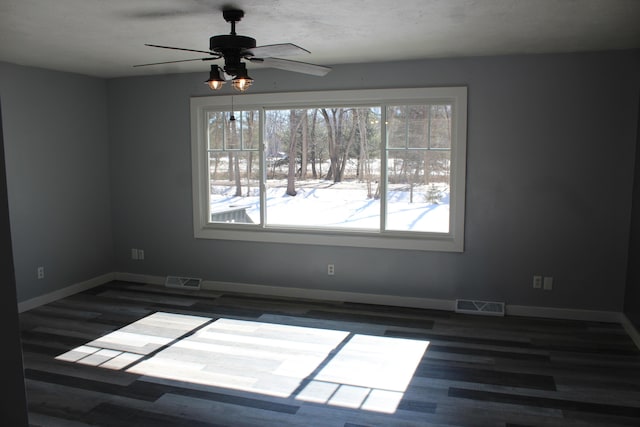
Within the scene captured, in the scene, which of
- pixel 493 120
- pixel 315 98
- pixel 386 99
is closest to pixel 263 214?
pixel 315 98

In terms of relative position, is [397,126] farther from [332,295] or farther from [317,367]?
[317,367]

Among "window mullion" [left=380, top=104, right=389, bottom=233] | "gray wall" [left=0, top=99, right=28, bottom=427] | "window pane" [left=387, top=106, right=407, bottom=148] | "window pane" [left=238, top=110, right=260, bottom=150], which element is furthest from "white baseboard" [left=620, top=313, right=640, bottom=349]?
"gray wall" [left=0, top=99, right=28, bottom=427]

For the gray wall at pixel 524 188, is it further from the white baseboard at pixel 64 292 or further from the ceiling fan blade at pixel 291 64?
the white baseboard at pixel 64 292

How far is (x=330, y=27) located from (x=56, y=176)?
11.9ft

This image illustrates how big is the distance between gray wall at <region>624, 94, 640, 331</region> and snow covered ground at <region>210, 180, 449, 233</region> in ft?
5.32

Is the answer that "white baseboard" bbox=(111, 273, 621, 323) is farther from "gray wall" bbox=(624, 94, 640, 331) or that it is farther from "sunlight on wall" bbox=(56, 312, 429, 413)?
"sunlight on wall" bbox=(56, 312, 429, 413)

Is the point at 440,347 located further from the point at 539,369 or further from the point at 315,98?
the point at 315,98

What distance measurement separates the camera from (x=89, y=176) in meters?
6.14

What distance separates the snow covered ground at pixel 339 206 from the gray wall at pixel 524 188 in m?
0.28

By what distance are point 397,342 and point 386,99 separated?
2.38 meters

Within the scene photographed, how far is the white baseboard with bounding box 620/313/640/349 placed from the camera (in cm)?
430

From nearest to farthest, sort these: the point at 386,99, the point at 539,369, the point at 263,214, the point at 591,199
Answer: the point at 539,369, the point at 591,199, the point at 386,99, the point at 263,214

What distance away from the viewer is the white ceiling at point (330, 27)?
3158 mm

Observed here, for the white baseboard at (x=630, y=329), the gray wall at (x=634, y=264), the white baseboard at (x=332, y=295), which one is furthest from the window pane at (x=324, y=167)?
the white baseboard at (x=630, y=329)
